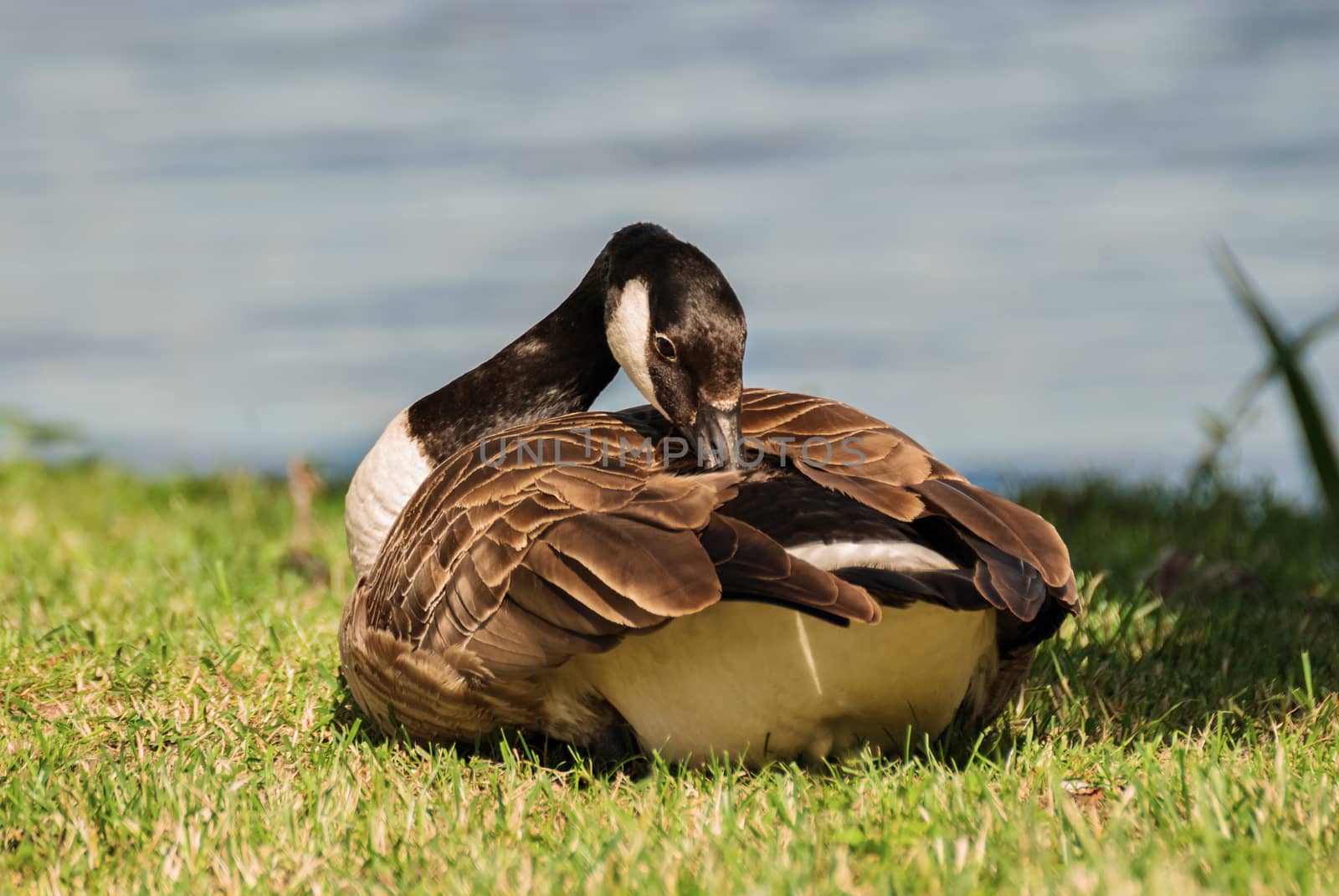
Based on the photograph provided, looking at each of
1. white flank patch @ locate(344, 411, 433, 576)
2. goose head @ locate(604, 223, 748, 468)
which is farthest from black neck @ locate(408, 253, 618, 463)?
goose head @ locate(604, 223, 748, 468)

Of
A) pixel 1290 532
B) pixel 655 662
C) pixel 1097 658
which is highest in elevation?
pixel 655 662

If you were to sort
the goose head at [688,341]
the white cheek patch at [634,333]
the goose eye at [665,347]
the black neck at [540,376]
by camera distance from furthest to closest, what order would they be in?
the black neck at [540,376] → the white cheek patch at [634,333] → the goose eye at [665,347] → the goose head at [688,341]

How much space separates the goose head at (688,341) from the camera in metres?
3.93

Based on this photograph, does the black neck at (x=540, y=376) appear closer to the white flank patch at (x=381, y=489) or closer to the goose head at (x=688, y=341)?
the white flank patch at (x=381, y=489)

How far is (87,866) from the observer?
10.0 feet

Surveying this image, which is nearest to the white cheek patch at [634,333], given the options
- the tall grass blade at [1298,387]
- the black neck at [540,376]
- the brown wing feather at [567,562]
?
the black neck at [540,376]

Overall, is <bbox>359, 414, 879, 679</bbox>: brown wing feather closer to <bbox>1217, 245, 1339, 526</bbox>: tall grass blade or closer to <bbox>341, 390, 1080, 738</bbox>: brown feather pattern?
<bbox>341, 390, 1080, 738</bbox>: brown feather pattern

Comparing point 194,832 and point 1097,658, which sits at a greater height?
point 194,832

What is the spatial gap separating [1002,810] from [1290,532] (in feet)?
17.0

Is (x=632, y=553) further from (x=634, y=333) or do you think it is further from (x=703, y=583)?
(x=634, y=333)

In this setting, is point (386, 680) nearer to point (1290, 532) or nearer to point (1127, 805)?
point (1127, 805)

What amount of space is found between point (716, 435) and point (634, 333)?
2.65 ft

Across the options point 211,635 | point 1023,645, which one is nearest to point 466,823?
point 1023,645

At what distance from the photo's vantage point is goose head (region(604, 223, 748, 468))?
3.93 m
